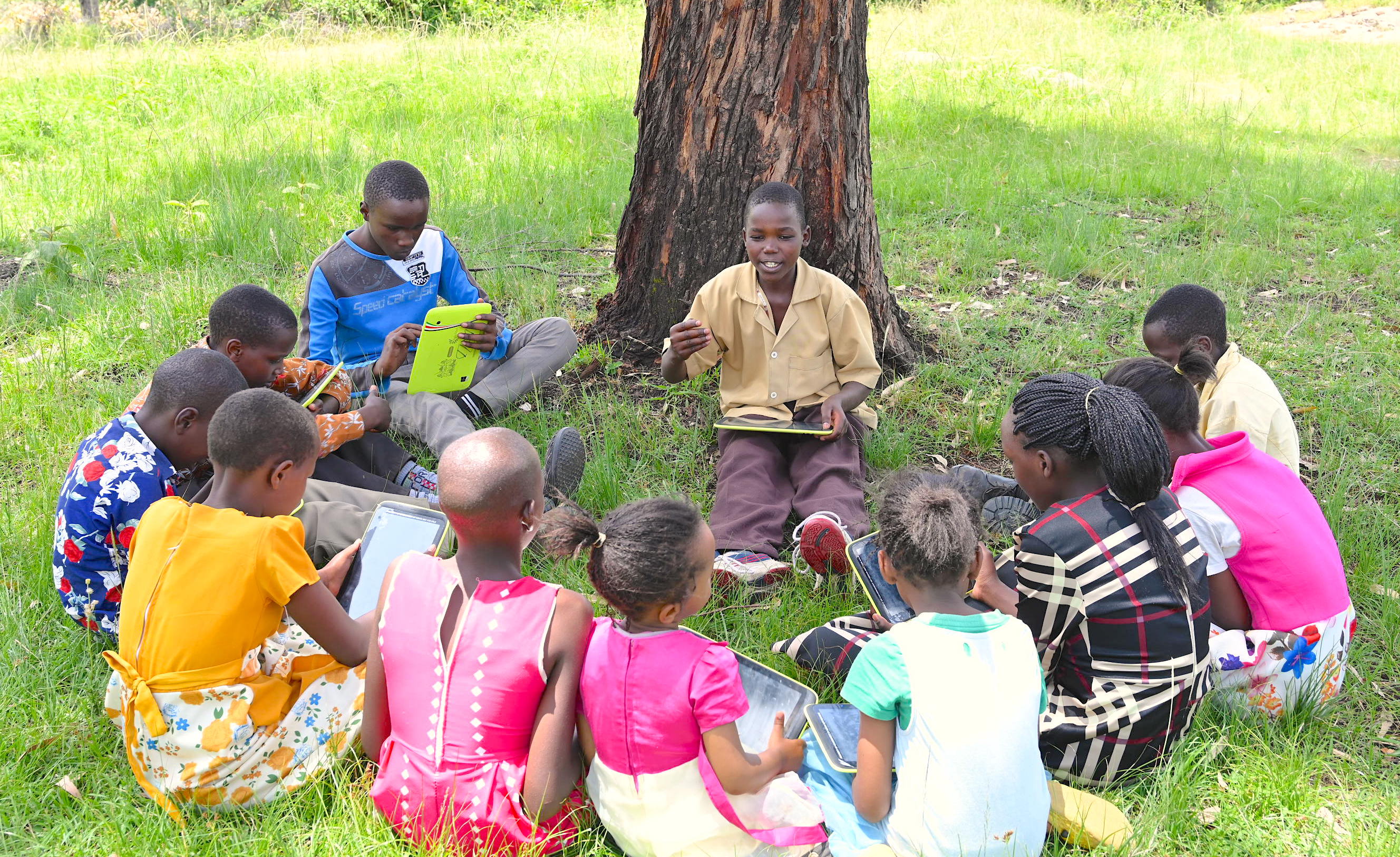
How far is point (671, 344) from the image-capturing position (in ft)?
13.8

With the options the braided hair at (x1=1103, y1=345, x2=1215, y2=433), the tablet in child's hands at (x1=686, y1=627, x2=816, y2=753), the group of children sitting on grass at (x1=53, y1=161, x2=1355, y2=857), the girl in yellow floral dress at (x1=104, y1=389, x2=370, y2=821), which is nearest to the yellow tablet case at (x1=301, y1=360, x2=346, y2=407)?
the group of children sitting on grass at (x1=53, y1=161, x2=1355, y2=857)

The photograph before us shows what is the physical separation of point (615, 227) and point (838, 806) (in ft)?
16.0

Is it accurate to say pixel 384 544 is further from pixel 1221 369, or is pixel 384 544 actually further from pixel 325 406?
pixel 1221 369

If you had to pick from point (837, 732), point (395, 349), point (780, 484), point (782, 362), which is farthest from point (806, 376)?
point (837, 732)

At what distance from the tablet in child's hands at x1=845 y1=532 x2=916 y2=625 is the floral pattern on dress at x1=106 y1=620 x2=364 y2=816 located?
153cm

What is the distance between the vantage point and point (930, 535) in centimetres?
231

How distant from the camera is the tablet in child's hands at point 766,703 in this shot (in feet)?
8.82

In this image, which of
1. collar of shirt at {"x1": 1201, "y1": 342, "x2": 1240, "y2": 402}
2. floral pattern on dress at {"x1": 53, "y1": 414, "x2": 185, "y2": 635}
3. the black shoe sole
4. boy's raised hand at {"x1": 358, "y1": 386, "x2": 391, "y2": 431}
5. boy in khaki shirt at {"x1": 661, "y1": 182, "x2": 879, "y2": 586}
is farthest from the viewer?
boy's raised hand at {"x1": 358, "y1": 386, "x2": 391, "y2": 431}

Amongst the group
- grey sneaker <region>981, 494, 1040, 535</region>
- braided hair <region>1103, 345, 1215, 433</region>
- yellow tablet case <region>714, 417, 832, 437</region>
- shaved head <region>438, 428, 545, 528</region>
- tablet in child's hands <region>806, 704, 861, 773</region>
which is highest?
braided hair <region>1103, 345, 1215, 433</region>

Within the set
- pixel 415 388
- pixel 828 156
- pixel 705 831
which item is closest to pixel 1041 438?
pixel 705 831

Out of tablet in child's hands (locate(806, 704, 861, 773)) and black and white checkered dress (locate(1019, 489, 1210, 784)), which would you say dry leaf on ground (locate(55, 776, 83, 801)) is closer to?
tablet in child's hands (locate(806, 704, 861, 773))

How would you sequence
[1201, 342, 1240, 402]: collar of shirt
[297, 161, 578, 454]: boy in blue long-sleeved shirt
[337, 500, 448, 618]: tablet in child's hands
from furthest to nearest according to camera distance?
[297, 161, 578, 454]: boy in blue long-sleeved shirt → [1201, 342, 1240, 402]: collar of shirt → [337, 500, 448, 618]: tablet in child's hands

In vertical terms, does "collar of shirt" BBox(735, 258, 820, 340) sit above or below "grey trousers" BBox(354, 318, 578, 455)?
above

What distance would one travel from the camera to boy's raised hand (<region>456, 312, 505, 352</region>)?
4254 mm
